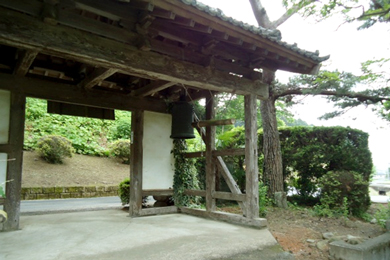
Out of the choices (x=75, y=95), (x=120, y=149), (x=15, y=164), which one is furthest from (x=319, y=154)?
(x=120, y=149)

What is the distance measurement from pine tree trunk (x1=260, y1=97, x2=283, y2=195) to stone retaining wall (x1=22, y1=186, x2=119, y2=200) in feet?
21.2

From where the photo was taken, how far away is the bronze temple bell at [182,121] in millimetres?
5922

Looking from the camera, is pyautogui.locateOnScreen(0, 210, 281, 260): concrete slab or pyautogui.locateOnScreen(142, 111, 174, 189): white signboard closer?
pyautogui.locateOnScreen(0, 210, 281, 260): concrete slab

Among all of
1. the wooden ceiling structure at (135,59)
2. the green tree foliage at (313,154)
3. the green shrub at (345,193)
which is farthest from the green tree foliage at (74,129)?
the green shrub at (345,193)

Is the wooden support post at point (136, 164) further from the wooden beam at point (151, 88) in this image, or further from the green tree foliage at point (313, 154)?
the green tree foliage at point (313, 154)

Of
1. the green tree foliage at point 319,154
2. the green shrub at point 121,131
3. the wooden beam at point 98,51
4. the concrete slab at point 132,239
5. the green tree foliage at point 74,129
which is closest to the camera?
the wooden beam at point 98,51

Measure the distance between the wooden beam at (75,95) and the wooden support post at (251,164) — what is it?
2121 mm

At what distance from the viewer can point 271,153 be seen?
7.78m

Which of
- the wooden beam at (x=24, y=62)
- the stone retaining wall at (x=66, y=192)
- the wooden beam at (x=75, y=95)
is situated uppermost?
the wooden beam at (x=24, y=62)

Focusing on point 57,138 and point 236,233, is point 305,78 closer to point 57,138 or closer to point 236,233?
point 236,233

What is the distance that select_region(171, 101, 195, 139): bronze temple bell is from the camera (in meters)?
5.92

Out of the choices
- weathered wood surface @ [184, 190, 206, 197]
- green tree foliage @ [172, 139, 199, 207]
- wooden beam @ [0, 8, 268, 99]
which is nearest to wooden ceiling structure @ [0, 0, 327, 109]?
wooden beam @ [0, 8, 268, 99]

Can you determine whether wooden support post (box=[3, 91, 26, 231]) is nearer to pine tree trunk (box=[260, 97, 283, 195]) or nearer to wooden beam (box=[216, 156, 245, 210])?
wooden beam (box=[216, 156, 245, 210])

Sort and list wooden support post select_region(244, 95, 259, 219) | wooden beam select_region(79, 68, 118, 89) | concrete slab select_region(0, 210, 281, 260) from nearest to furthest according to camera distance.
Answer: concrete slab select_region(0, 210, 281, 260)
wooden beam select_region(79, 68, 118, 89)
wooden support post select_region(244, 95, 259, 219)
